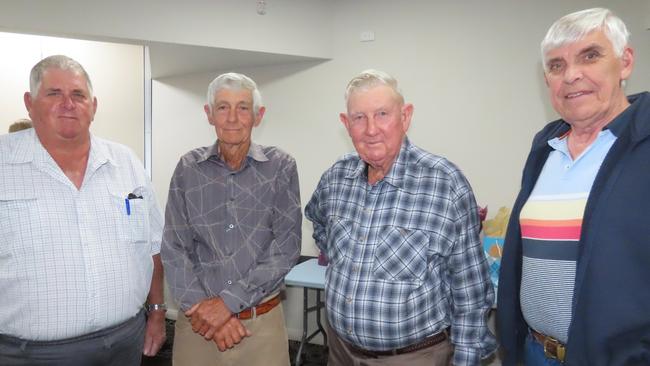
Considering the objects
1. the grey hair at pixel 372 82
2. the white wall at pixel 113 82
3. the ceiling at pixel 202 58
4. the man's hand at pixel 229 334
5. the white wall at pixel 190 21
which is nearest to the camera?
the grey hair at pixel 372 82

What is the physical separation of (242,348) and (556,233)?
1.22 meters

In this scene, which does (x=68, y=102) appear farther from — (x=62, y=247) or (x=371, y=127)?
(x=371, y=127)

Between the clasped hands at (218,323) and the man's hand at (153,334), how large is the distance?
47 centimetres

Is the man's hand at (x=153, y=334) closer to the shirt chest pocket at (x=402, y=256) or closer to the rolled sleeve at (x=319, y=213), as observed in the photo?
the rolled sleeve at (x=319, y=213)

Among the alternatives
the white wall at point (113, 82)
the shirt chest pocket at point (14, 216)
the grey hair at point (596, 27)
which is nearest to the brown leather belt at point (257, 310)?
the shirt chest pocket at point (14, 216)

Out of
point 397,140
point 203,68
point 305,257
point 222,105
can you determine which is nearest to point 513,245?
point 397,140

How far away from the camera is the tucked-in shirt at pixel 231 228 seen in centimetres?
180

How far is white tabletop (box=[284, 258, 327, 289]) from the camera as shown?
331 cm

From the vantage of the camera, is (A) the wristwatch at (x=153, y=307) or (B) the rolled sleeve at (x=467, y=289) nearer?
(B) the rolled sleeve at (x=467, y=289)

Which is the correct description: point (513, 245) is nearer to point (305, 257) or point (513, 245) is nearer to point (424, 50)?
point (424, 50)

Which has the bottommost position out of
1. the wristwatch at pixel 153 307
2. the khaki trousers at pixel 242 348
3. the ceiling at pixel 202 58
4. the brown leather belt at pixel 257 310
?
the khaki trousers at pixel 242 348

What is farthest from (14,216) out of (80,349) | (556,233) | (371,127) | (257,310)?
(556,233)

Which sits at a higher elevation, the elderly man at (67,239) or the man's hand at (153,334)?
the elderly man at (67,239)

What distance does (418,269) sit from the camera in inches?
62.1
